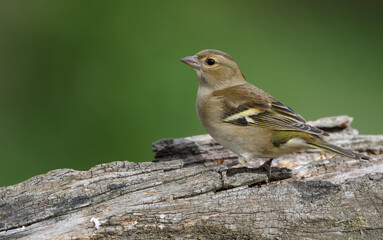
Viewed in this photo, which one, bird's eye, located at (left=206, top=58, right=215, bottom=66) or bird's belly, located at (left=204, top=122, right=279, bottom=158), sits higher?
bird's eye, located at (left=206, top=58, right=215, bottom=66)

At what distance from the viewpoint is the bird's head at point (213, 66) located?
4.26 metres

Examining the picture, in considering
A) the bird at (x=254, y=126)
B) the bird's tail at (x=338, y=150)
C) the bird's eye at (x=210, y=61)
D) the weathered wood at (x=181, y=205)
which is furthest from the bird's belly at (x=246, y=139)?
the bird's eye at (x=210, y=61)

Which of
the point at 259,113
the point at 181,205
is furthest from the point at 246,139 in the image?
the point at 181,205

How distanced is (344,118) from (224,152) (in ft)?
4.52

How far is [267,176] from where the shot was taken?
3.56 metres

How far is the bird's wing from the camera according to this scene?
3652 millimetres

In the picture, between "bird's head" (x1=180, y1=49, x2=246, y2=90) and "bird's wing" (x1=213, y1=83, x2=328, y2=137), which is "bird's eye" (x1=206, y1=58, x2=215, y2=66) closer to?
"bird's head" (x1=180, y1=49, x2=246, y2=90)

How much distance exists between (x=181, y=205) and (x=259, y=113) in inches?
45.0

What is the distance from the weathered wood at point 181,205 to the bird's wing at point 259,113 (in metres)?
0.44

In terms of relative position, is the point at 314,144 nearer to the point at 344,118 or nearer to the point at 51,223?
the point at 344,118

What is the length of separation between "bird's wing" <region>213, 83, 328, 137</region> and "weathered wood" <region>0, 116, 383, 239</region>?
0.44 meters

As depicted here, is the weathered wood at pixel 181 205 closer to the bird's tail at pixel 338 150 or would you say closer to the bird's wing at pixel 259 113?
the bird's tail at pixel 338 150

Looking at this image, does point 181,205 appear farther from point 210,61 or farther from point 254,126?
point 210,61

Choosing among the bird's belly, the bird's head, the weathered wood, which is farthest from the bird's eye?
the weathered wood
